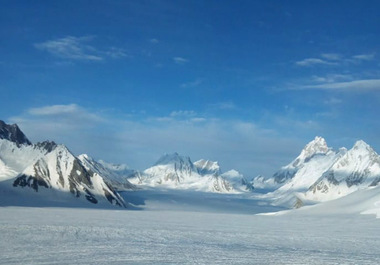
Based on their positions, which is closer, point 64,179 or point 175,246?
point 175,246

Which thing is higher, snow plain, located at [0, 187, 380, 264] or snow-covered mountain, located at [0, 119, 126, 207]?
snow-covered mountain, located at [0, 119, 126, 207]

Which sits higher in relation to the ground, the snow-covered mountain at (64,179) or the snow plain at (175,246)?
the snow-covered mountain at (64,179)

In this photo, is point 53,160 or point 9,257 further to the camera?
point 53,160

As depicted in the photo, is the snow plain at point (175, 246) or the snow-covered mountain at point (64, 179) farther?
the snow-covered mountain at point (64, 179)

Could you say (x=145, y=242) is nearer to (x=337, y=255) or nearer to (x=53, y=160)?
(x=337, y=255)

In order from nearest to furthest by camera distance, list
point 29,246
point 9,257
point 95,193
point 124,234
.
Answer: point 9,257
point 29,246
point 124,234
point 95,193

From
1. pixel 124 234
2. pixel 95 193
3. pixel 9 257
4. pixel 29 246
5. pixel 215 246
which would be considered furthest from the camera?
pixel 95 193

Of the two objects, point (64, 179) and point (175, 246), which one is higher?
point (64, 179)

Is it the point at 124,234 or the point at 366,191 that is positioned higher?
the point at 366,191

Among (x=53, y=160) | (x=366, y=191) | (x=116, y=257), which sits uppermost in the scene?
(x=53, y=160)

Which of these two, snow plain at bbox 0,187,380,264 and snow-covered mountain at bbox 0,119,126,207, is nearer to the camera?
snow plain at bbox 0,187,380,264

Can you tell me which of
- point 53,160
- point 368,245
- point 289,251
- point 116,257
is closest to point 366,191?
point 368,245
